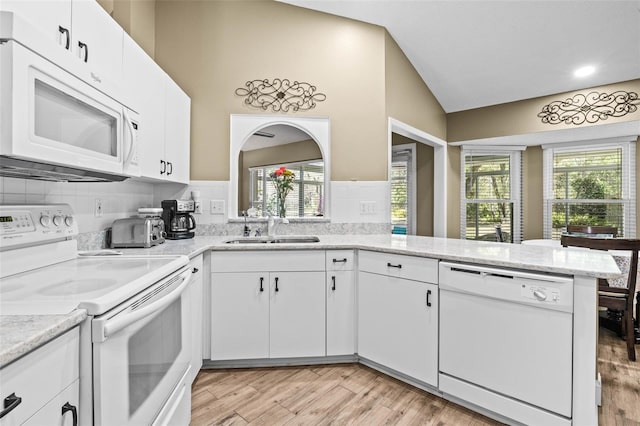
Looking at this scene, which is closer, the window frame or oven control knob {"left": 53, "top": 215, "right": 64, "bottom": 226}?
oven control knob {"left": 53, "top": 215, "right": 64, "bottom": 226}

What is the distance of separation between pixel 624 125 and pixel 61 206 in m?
4.80

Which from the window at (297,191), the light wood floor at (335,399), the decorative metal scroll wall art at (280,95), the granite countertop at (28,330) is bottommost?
the light wood floor at (335,399)

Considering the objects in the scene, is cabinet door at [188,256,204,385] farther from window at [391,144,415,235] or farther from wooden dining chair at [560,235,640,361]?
window at [391,144,415,235]

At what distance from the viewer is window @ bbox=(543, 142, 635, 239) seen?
3843 mm

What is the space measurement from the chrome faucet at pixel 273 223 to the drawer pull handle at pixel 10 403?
2.08 m

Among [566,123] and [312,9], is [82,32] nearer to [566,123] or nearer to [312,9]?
[312,9]

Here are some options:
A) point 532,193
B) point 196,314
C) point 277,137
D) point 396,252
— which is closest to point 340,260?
point 396,252

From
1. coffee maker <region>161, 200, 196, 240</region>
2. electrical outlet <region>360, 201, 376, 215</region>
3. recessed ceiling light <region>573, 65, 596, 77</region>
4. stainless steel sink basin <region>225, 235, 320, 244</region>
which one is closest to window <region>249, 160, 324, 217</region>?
stainless steel sink basin <region>225, 235, 320, 244</region>

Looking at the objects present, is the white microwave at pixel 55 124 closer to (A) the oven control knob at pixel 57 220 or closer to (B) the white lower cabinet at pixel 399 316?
(A) the oven control knob at pixel 57 220

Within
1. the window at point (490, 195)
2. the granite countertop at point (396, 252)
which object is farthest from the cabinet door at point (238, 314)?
the window at point (490, 195)

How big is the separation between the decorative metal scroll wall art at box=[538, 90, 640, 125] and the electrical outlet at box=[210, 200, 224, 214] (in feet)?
11.8

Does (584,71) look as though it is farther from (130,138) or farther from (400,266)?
(130,138)

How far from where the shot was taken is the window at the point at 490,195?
4352 mm

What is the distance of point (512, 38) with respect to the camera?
117 inches
